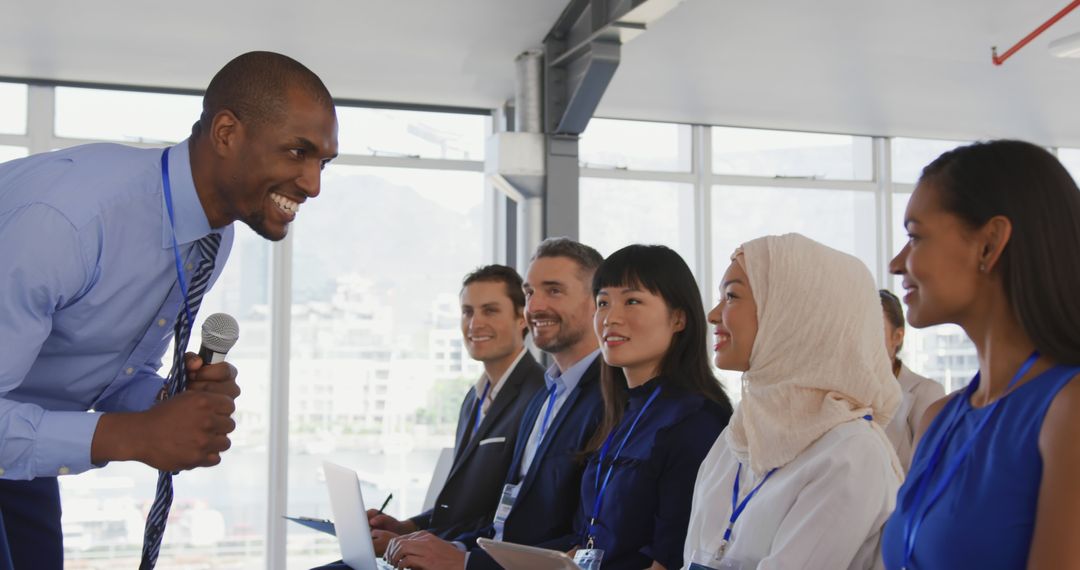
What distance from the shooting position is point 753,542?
1988 millimetres

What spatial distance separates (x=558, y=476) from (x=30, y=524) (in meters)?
1.67

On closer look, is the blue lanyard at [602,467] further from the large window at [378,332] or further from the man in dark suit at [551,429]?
the large window at [378,332]

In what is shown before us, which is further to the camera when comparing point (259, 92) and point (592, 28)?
point (592, 28)

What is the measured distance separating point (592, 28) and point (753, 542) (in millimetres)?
4044

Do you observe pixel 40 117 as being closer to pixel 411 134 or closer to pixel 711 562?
pixel 411 134

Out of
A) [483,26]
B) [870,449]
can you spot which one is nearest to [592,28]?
[483,26]

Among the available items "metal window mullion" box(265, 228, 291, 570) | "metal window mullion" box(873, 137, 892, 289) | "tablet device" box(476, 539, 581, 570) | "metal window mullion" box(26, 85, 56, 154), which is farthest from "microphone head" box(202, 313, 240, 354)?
"metal window mullion" box(873, 137, 892, 289)

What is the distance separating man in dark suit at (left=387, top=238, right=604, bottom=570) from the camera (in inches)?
120

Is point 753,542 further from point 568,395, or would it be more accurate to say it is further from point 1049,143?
point 1049,143

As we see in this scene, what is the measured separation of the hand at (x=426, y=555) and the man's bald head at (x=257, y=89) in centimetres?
167

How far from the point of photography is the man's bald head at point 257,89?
1.72 metres

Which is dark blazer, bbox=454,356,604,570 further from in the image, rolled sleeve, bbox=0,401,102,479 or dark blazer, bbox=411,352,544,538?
rolled sleeve, bbox=0,401,102,479

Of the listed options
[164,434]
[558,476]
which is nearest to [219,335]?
[164,434]

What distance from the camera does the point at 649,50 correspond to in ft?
21.4
